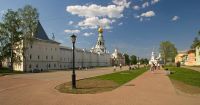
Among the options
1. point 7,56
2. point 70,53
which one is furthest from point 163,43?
point 7,56

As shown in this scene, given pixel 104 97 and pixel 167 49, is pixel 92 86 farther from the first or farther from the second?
pixel 167 49

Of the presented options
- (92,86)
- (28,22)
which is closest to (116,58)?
(28,22)

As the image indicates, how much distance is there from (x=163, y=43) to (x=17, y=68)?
256ft

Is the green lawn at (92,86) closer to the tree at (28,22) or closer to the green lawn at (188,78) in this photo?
the green lawn at (188,78)

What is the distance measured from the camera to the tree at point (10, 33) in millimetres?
54719

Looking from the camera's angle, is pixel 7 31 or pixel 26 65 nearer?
pixel 7 31

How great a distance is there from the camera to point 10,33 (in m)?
55.2

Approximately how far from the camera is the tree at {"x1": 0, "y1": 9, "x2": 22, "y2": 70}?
180ft

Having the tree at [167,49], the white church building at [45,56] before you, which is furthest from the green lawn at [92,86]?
the tree at [167,49]

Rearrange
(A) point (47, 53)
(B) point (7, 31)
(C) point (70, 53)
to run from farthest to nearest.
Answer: (C) point (70, 53) → (A) point (47, 53) → (B) point (7, 31)

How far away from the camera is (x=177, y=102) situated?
11.3 m

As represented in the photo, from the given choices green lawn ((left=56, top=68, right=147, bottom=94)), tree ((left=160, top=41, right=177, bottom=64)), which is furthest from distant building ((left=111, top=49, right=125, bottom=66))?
green lawn ((left=56, top=68, right=147, bottom=94))

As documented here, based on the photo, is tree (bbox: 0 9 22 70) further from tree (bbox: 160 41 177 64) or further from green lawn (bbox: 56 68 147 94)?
tree (bbox: 160 41 177 64)

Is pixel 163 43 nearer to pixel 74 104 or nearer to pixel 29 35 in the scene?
pixel 29 35
